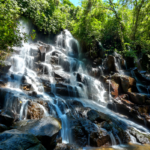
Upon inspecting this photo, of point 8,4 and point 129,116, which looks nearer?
point 129,116

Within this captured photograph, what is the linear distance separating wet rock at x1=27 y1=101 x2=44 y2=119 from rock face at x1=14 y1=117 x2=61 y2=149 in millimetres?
988

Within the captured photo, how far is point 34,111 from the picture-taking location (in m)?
5.27

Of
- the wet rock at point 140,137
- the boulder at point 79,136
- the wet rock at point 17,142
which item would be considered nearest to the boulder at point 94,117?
the boulder at point 79,136

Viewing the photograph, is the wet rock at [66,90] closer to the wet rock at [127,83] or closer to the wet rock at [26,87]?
the wet rock at [26,87]

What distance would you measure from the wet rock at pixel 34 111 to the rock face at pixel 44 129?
99 centimetres

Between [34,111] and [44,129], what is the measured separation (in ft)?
6.36

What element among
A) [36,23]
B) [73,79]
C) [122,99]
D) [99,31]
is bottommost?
[122,99]

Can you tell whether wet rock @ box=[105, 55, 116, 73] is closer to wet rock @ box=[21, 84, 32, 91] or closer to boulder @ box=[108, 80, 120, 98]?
boulder @ box=[108, 80, 120, 98]

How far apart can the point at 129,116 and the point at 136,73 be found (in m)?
5.20

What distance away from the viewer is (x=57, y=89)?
8.44 meters

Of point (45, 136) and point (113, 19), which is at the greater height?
point (113, 19)

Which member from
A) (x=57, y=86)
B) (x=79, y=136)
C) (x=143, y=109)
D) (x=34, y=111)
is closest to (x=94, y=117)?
(x=79, y=136)

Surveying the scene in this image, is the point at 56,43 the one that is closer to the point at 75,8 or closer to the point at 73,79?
the point at 73,79

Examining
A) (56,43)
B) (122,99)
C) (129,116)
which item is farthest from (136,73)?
(56,43)
